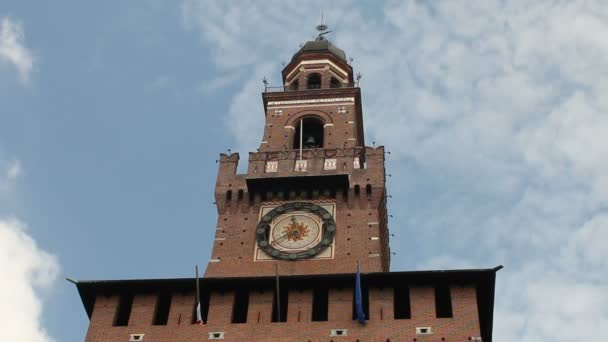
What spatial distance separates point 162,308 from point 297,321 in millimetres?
5238

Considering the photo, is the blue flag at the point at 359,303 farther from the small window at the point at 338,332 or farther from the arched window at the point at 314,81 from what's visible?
the arched window at the point at 314,81

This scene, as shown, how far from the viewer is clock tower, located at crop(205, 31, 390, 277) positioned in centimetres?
4262

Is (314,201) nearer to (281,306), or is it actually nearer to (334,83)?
(281,306)

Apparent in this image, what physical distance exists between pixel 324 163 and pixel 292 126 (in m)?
4.86

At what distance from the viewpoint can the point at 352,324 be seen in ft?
122

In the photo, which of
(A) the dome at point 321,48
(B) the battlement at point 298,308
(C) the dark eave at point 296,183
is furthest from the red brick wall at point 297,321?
(A) the dome at point 321,48

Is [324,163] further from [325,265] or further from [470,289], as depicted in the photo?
[470,289]

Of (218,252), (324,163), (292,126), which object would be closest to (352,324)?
(218,252)

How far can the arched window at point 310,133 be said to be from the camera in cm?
5116

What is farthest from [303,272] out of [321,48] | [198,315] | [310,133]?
[321,48]

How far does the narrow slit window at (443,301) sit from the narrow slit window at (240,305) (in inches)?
266

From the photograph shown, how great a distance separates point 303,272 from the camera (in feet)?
137

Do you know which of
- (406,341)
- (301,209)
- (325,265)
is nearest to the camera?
(406,341)

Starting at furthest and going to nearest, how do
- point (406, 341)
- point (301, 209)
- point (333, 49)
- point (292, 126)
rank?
point (333, 49)
point (292, 126)
point (301, 209)
point (406, 341)
